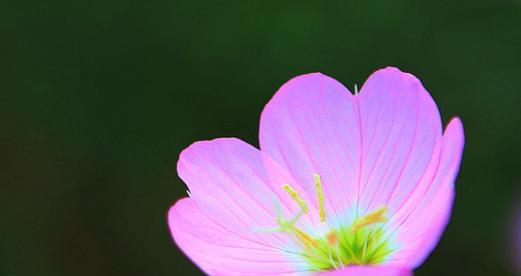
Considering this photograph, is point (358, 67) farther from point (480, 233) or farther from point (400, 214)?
point (400, 214)

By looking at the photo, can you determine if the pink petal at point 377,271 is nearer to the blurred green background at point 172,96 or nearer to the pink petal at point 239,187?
the pink petal at point 239,187

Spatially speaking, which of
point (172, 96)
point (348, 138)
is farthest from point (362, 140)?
point (172, 96)

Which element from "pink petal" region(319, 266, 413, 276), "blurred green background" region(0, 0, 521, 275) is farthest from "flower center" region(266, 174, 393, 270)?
"blurred green background" region(0, 0, 521, 275)

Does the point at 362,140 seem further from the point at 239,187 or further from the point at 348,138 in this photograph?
the point at 239,187

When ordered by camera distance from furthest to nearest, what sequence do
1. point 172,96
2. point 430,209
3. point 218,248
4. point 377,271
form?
point 172,96, point 218,248, point 430,209, point 377,271

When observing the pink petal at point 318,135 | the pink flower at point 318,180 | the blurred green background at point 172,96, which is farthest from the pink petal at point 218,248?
the blurred green background at point 172,96

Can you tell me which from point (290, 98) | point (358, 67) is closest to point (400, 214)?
point (290, 98)
